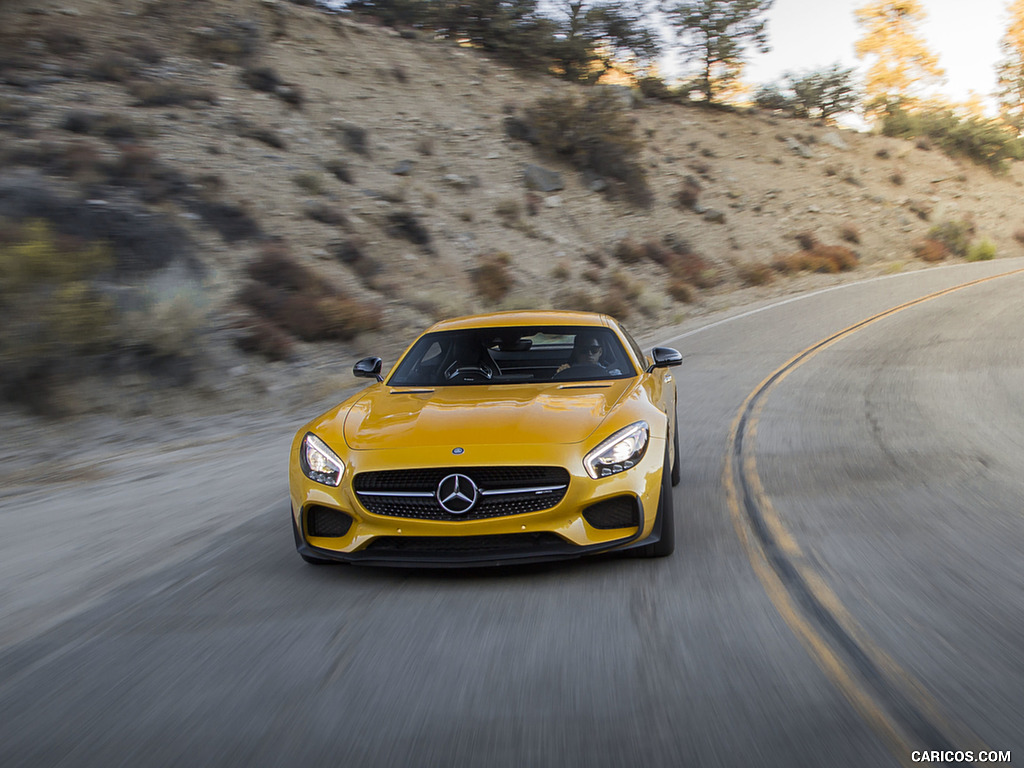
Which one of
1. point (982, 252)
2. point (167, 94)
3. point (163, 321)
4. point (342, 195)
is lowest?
point (982, 252)

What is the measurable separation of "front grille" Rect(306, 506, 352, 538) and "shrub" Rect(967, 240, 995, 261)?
1377 inches

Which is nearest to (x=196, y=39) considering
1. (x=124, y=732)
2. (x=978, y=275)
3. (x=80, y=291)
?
(x=80, y=291)

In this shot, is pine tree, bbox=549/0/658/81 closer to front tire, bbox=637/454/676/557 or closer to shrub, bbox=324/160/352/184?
shrub, bbox=324/160/352/184

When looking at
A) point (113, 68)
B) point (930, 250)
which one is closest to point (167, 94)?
point (113, 68)

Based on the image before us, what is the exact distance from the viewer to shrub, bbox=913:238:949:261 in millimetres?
33562

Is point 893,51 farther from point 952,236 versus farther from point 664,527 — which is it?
point 664,527

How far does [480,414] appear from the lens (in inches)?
196

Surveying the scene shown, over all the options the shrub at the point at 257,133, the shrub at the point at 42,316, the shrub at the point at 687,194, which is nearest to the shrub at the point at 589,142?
the shrub at the point at 687,194

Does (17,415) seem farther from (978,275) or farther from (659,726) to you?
(978,275)

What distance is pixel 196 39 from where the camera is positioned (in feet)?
96.1

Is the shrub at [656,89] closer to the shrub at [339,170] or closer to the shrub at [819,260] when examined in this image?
the shrub at [819,260]

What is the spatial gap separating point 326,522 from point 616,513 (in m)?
1.54

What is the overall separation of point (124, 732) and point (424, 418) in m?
2.37

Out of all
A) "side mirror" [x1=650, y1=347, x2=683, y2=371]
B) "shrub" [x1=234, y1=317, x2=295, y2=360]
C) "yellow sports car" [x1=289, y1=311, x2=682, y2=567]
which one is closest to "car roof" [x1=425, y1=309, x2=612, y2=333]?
"side mirror" [x1=650, y1=347, x2=683, y2=371]
